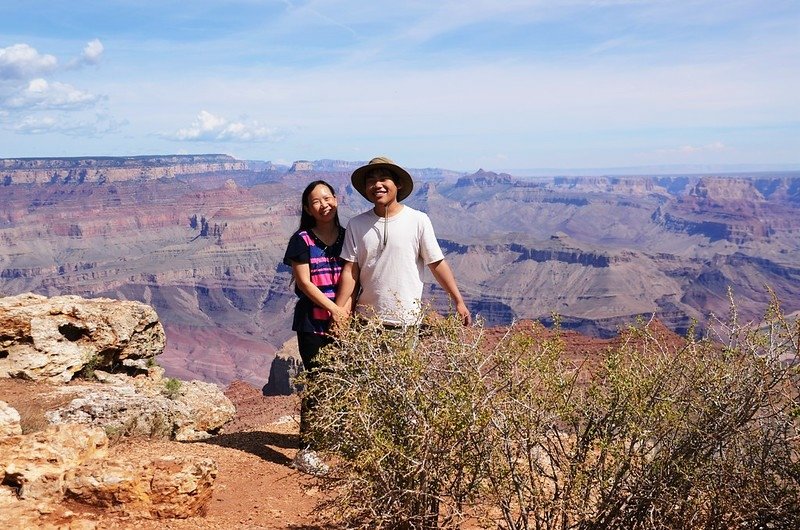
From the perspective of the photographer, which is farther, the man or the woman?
the woman

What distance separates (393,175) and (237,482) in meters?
2.92

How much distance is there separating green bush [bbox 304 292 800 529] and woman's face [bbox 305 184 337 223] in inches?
72.8

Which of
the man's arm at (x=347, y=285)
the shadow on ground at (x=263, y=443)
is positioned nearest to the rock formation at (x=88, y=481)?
the man's arm at (x=347, y=285)

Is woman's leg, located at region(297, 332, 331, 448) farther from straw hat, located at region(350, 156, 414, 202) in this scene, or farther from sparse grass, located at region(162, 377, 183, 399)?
sparse grass, located at region(162, 377, 183, 399)

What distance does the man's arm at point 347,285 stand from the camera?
503 centimetres

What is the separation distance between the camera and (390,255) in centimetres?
487

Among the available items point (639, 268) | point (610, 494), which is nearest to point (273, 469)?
point (610, 494)

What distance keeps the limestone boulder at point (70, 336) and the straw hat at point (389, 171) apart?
535 cm

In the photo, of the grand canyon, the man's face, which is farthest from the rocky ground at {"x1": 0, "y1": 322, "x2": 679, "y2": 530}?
the grand canyon

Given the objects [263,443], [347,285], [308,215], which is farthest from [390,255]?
[263,443]

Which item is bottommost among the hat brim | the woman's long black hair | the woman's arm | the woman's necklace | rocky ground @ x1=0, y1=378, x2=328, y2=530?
rocky ground @ x1=0, y1=378, x2=328, y2=530

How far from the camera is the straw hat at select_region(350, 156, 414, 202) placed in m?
4.98

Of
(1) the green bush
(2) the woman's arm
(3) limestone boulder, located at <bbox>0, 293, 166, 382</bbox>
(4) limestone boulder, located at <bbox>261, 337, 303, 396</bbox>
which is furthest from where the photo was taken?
(4) limestone boulder, located at <bbox>261, 337, 303, 396</bbox>

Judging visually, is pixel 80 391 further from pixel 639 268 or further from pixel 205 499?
pixel 639 268
